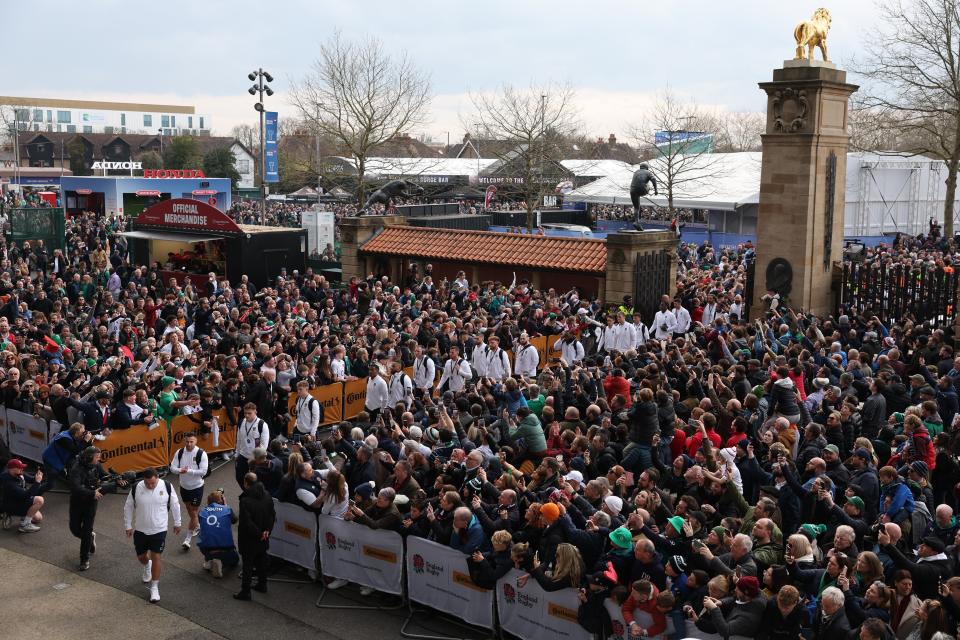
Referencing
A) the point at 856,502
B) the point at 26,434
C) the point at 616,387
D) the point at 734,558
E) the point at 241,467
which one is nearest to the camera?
the point at 734,558

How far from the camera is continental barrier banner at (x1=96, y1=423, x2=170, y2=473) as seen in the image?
1312 centimetres

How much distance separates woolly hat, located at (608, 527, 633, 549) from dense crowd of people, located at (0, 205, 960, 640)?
2 centimetres

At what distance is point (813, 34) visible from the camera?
63.2 ft

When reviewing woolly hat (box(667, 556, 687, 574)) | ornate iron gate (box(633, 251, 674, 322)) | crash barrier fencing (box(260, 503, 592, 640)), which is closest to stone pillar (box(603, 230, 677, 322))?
ornate iron gate (box(633, 251, 674, 322))

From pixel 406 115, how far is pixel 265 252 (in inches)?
584

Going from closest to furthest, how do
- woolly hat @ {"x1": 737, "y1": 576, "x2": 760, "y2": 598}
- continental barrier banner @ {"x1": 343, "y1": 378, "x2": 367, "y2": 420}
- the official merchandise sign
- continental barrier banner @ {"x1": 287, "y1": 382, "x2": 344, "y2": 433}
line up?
1. woolly hat @ {"x1": 737, "y1": 576, "x2": 760, "y2": 598}
2. continental barrier banner @ {"x1": 287, "y1": 382, "x2": 344, "y2": 433}
3. continental barrier banner @ {"x1": 343, "y1": 378, "x2": 367, "y2": 420}
4. the official merchandise sign

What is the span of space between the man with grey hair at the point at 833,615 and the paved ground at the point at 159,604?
3866 millimetres

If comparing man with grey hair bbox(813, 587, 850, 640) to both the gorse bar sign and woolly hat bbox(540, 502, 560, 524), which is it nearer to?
woolly hat bbox(540, 502, 560, 524)

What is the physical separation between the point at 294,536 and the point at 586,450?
3.42m

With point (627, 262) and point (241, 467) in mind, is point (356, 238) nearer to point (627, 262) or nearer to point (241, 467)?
point (627, 262)

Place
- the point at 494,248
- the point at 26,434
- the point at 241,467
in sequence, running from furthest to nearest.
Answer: the point at 494,248, the point at 26,434, the point at 241,467

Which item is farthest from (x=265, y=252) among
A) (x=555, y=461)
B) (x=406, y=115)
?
(x=555, y=461)

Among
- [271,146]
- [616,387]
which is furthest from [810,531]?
[271,146]

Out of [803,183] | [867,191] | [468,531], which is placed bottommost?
[468,531]
